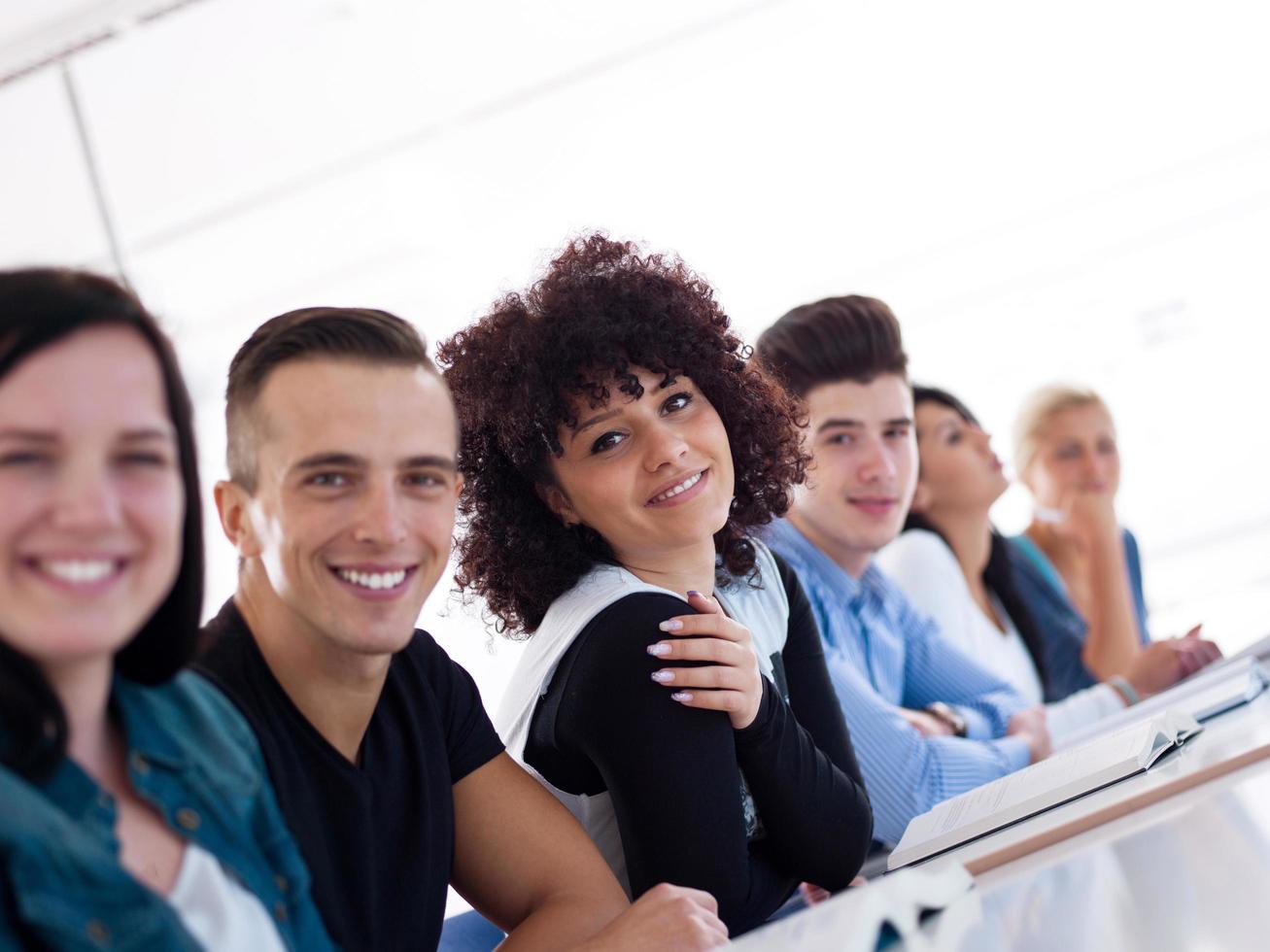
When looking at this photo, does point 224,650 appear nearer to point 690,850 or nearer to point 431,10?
point 690,850

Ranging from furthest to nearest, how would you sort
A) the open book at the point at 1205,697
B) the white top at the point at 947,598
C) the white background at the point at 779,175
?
the white background at the point at 779,175
the white top at the point at 947,598
the open book at the point at 1205,697

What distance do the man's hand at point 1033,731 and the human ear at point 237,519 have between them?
4.56 feet

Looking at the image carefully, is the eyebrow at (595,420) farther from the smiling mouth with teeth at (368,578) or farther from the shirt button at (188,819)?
the shirt button at (188,819)

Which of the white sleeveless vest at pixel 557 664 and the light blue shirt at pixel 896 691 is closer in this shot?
the white sleeveless vest at pixel 557 664

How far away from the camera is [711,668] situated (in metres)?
1.36

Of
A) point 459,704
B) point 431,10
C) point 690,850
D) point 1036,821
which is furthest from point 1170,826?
point 431,10

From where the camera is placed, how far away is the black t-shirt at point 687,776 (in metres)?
1.33

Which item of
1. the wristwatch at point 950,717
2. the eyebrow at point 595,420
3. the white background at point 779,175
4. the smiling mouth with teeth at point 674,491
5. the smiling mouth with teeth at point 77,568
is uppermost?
the white background at point 779,175

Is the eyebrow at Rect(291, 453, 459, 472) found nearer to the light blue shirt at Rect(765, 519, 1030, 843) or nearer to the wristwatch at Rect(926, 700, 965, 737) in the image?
the light blue shirt at Rect(765, 519, 1030, 843)

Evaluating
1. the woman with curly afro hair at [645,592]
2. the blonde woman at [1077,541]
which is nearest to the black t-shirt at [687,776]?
the woman with curly afro hair at [645,592]

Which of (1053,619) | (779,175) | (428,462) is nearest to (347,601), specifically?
(428,462)

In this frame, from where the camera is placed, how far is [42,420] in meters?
0.81

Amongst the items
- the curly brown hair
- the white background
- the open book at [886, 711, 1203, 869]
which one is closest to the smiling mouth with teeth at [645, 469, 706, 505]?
the curly brown hair

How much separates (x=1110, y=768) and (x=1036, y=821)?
0.50ft
